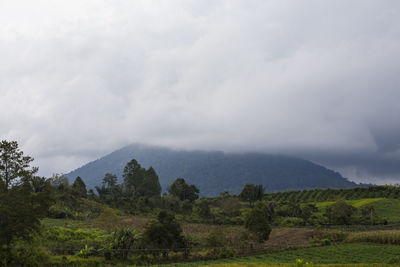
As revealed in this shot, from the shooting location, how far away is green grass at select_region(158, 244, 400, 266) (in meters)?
25.2

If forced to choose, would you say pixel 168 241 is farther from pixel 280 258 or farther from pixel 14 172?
pixel 14 172

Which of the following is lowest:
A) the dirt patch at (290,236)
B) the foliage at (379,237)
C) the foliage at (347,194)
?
the dirt patch at (290,236)

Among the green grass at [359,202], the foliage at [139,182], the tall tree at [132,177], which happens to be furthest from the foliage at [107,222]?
the green grass at [359,202]

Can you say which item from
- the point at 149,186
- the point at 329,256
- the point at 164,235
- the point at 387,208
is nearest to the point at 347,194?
the point at 387,208

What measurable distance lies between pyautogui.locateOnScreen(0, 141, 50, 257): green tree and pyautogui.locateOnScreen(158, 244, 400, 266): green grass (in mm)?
12028

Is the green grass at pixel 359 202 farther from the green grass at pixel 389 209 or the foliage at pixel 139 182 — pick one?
the foliage at pixel 139 182

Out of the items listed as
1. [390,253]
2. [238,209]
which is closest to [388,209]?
[238,209]

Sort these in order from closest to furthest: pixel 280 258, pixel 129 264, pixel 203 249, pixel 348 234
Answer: pixel 129 264 → pixel 280 258 → pixel 203 249 → pixel 348 234

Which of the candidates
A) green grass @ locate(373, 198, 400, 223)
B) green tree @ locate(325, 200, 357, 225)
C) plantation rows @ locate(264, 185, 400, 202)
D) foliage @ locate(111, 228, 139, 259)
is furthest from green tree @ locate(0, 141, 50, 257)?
plantation rows @ locate(264, 185, 400, 202)

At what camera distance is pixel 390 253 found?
1085 inches

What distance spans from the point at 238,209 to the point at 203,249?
42629 millimetres

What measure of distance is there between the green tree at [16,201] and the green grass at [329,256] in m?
12.0

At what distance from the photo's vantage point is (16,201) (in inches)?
805

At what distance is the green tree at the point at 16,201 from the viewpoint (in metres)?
20.1
